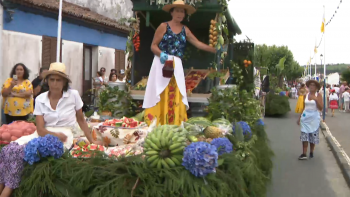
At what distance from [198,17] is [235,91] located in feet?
7.30

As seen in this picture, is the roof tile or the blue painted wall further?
the roof tile

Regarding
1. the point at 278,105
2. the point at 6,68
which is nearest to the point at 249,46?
the point at 6,68

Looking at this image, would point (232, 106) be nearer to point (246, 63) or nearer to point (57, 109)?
point (246, 63)

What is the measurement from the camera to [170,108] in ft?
20.0

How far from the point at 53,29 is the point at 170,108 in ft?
31.4

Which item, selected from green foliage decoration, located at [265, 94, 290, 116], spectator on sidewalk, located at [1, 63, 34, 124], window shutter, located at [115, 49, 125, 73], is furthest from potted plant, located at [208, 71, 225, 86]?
window shutter, located at [115, 49, 125, 73]

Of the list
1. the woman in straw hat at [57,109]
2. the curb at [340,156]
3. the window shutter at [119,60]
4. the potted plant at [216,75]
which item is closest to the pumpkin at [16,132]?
the woman in straw hat at [57,109]

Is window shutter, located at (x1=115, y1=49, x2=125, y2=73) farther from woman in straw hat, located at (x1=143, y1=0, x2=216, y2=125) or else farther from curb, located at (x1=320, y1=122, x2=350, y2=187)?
woman in straw hat, located at (x1=143, y1=0, x2=216, y2=125)

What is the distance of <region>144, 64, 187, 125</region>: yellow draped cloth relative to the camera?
6008 mm

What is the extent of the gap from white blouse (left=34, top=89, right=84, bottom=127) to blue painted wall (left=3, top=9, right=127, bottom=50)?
850 cm

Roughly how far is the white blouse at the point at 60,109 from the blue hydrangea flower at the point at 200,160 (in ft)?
5.34

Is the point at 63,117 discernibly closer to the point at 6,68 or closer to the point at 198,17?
the point at 198,17

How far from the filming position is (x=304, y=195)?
5.92 metres

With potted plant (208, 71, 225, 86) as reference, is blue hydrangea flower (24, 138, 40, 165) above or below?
below
